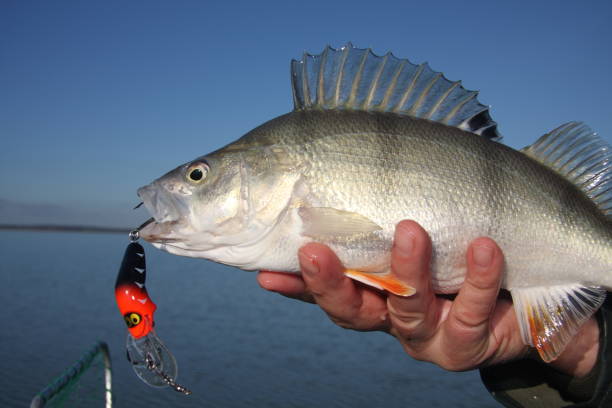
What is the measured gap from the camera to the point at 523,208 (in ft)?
9.09

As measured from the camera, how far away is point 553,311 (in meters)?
2.93

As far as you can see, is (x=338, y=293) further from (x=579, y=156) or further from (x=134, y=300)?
(x=579, y=156)

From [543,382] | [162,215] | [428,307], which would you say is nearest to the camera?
[162,215]

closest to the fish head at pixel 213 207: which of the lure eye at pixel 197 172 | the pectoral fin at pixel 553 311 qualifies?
the lure eye at pixel 197 172

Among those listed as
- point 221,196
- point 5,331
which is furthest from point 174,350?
point 221,196

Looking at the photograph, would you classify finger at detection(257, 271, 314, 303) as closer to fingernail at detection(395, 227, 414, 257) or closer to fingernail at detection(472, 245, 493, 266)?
fingernail at detection(395, 227, 414, 257)

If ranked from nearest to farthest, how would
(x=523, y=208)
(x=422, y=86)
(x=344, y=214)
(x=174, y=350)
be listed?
1. (x=344, y=214)
2. (x=523, y=208)
3. (x=422, y=86)
4. (x=174, y=350)

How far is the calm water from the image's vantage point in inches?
432

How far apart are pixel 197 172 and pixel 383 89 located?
133cm

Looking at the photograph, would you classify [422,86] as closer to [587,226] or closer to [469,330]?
[587,226]

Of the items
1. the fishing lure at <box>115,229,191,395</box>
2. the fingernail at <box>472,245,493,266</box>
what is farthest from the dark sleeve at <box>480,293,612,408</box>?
the fishing lure at <box>115,229,191,395</box>

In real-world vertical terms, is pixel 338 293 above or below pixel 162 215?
below

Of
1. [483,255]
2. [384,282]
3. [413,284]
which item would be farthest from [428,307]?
[483,255]

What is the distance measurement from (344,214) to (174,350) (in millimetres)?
12922
